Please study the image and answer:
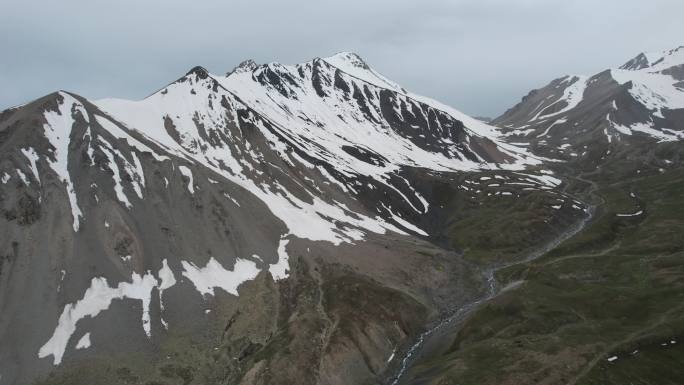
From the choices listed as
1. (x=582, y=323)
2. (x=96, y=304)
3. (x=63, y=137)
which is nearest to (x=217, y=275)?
(x=96, y=304)

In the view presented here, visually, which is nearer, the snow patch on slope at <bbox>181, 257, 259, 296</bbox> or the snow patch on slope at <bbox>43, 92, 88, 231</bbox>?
the snow patch on slope at <bbox>181, 257, 259, 296</bbox>

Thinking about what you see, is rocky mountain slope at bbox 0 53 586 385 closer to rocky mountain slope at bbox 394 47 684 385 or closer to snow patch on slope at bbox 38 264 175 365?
snow patch on slope at bbox 38 264 175 365

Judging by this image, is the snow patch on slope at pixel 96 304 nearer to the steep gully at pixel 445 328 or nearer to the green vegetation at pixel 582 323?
the steep gully at pixel 445 328

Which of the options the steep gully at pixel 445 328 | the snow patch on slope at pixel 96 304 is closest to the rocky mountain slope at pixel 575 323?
the steep gully at pixel 445 328

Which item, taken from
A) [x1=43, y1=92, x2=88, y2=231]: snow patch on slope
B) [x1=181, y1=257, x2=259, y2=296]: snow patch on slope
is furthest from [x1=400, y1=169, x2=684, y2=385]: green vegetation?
[x1=43, y1=92, x2=88, y2=231]: snow patch on slope

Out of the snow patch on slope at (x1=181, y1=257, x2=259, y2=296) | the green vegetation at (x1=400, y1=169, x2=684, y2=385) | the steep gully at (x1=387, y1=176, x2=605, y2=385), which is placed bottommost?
the green vegetation at (x1=400, y1=169, x2=684, y2=385)

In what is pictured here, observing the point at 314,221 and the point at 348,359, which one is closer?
the point at 348,359

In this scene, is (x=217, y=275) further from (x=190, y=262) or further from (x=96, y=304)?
(x=96, y=304)

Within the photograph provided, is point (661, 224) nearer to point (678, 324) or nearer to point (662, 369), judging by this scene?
point (678, 324)

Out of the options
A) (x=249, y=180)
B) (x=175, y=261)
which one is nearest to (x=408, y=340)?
(x=175, y=261)
